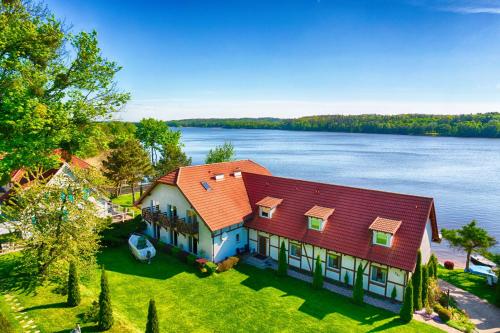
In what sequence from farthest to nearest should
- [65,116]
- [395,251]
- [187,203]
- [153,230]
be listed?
1. [153,230]
2. [187,203]
3. [395,251]
4. [65,116]

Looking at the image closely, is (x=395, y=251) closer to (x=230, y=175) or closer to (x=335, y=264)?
(x=335, y=264)

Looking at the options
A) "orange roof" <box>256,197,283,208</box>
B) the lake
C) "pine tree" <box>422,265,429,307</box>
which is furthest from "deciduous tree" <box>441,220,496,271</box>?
"orange roof" <box>256,197,283,208</box>

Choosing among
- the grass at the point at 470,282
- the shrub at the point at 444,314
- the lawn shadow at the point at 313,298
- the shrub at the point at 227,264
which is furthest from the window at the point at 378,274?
the shrub at the point at 227,264

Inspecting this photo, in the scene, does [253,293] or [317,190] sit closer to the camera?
[253,293]

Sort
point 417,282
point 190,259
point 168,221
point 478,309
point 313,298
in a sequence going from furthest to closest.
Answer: point 168,221 < point 190,259 < point 478,309 < point 313,298 < point 417,282

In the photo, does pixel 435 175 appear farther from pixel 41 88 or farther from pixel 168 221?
pixel 41 88

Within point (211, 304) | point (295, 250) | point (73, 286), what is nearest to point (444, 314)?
point (295, 250)

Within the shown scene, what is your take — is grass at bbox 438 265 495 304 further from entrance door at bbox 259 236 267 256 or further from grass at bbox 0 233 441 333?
entrance door at bbox 259 236 267 256

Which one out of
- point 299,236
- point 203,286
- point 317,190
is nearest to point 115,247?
point 203,286
